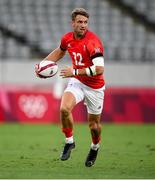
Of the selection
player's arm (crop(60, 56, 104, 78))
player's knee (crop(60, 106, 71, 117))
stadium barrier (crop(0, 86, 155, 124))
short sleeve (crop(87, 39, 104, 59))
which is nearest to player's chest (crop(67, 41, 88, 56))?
short sleeve (crop(87, 39, 104, 59))

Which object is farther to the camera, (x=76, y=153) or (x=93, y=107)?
(x=76, y=153)

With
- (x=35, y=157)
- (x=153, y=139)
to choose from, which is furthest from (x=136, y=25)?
(x=35, y=157)

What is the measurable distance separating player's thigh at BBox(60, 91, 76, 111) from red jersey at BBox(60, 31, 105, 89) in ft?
1.15

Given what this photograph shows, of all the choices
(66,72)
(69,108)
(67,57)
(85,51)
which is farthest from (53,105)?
(66,72)

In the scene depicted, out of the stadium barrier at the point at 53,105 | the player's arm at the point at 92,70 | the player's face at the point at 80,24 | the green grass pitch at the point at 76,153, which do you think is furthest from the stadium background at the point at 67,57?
the player's arm at the point at 92,70

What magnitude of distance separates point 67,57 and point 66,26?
1.64 metres

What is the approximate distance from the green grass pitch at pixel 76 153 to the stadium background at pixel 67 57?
63 cm

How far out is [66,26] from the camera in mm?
24219

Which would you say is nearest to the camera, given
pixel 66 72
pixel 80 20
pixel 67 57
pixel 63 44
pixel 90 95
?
pixel 66 72

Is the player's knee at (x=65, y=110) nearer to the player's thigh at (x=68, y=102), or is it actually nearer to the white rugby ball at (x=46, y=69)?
the player's thigh at (x=68, y=102)

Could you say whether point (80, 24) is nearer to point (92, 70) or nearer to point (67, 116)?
point (92, 70)

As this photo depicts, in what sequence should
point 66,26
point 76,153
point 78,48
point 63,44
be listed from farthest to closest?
point 66,26 → point 76,153 → point 63,44 → point 78,48

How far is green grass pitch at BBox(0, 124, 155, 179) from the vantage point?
372 inches

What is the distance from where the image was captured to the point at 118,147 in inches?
540
